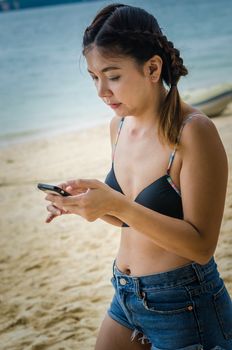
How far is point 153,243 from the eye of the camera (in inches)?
72.7

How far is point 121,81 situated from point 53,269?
3.58 m

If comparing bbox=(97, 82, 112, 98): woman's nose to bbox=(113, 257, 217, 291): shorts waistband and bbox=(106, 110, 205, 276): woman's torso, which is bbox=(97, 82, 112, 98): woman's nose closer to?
bbox=(106, 110, 205, 276): woman's torso

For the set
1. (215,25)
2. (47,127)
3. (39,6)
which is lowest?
(39,6)

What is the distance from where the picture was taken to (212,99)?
1216cm

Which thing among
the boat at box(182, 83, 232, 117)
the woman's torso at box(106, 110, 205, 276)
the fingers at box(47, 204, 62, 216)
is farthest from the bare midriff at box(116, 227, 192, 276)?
the boat at box(182, 83, 232, 117)

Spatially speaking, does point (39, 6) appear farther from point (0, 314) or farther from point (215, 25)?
point (0, 314)

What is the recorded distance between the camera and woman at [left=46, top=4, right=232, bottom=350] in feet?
5.51

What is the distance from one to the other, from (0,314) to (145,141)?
112 inches

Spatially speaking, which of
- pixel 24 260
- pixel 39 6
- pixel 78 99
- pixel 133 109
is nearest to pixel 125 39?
pixel 133 109

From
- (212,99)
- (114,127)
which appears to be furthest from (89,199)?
(212,99)

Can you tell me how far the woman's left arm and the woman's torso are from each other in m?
0.06

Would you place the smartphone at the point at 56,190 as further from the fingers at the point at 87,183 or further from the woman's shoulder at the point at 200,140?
the woman's shoulder at the point at 200,140

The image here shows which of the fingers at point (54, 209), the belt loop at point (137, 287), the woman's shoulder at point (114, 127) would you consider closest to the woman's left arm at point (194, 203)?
the belt loop at point (137, 287)

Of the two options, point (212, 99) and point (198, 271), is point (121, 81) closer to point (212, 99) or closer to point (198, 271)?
point (198, 271)
